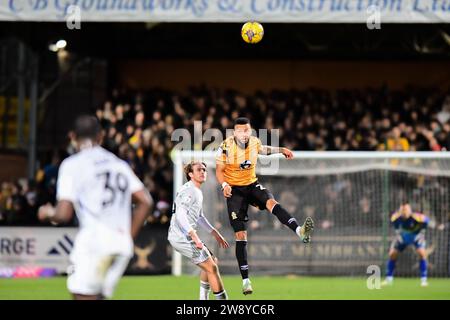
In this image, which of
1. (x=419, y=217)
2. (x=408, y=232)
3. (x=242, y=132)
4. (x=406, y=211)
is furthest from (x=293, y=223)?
(x=419, y=217)

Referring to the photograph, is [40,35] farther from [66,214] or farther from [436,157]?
[66,214]

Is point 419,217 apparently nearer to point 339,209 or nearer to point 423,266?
point 423,266

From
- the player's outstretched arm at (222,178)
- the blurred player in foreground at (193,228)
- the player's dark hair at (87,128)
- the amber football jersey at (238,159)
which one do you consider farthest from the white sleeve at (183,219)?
the player's dark hair at (87,128)

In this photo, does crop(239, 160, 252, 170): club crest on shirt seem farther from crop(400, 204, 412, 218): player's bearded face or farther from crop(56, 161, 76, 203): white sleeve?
crop(400, 204, 412, 218): player's bearded face

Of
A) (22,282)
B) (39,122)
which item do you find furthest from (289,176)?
(39,122)

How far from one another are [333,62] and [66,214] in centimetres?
2270

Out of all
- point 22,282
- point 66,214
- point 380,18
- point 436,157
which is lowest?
point 22,282

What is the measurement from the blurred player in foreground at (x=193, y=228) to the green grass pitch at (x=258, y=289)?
7.07 feet

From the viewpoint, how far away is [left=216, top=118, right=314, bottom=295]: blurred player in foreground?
13673mm

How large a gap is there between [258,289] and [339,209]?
5537mm

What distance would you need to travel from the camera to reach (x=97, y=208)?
8.34 metres

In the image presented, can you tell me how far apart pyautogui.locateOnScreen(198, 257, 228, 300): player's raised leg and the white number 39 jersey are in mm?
4278

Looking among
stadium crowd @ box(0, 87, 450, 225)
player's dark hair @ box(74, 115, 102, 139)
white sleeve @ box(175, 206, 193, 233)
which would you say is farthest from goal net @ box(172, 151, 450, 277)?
player's dark hair @ box(74, 115, 102, 139)
